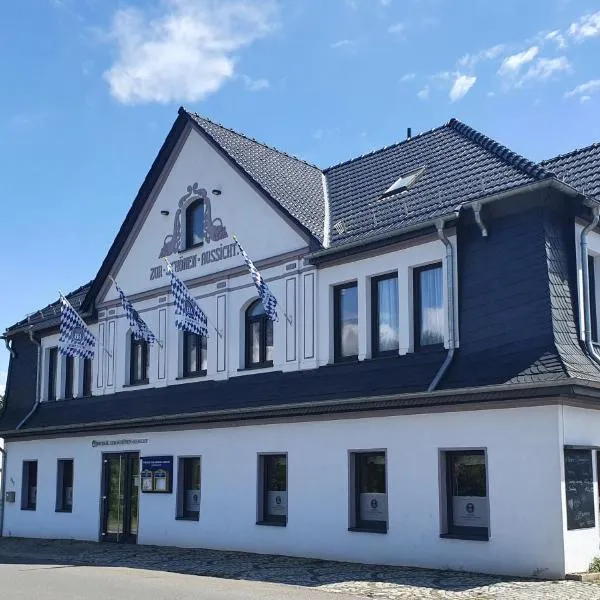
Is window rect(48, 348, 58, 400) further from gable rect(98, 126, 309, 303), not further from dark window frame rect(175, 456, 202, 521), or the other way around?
dark window frame rect(175, 456, 202, 521)

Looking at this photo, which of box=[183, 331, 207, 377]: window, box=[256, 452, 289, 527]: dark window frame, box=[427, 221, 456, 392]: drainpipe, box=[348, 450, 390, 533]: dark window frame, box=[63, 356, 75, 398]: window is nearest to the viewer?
box=[427, 221, 456, 392]: drainpipe

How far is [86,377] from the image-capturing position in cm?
2484

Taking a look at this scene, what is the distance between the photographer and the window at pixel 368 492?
51.5 ft

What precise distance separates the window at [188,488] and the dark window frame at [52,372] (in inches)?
288

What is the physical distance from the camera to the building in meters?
13.7

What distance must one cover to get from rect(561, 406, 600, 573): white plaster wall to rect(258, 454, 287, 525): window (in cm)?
620

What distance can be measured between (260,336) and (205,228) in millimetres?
3256

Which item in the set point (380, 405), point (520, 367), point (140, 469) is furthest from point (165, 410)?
point (520, 367)

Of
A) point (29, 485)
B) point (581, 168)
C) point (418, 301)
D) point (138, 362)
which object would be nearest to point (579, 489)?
point (418, 301)

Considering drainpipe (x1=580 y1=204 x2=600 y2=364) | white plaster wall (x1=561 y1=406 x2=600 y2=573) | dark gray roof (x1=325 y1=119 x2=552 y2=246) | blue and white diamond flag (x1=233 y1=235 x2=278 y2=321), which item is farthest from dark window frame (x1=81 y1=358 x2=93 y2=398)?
white plaster wall (x1=561 y1=406 x2=600 y2=573)

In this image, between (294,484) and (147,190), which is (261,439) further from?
(147,190)

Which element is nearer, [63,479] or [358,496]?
[358,496]

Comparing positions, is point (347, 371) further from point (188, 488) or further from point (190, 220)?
point (190, 220)

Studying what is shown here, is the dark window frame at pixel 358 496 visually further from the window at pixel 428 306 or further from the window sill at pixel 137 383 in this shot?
the window sill at pixel 137 383
